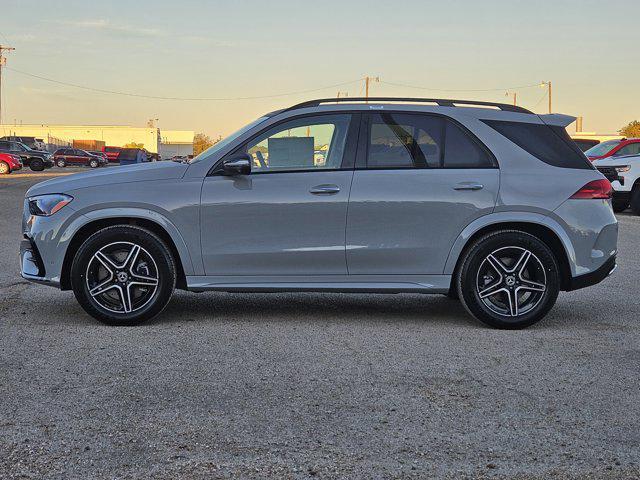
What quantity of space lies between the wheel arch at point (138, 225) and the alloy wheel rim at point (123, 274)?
0.70ft

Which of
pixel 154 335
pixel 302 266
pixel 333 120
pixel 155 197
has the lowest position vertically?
pixel 154 335

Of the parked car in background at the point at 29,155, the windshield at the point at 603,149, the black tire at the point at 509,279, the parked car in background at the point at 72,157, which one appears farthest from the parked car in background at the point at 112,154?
the black tire at the point at 509,279

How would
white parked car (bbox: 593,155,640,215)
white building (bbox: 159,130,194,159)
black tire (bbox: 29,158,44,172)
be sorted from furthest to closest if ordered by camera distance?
white building (bbox: 159,130,194,159) < black tire (bbox: 29,158,44,172) < white parked car (bbox: 593,155,640,215)

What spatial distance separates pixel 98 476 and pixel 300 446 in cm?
90

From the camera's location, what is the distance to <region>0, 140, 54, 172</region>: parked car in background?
169 ft

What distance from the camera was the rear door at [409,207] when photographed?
6.82m

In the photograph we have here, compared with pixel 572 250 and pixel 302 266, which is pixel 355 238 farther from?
pixel 572 250

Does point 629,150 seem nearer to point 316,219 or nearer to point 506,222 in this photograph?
point 506,222

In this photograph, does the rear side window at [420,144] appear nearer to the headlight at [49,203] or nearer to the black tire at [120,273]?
the black tire at [120,273]

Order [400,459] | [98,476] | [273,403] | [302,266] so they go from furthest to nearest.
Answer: [302,266], [273,403], [400,459], [98,476]

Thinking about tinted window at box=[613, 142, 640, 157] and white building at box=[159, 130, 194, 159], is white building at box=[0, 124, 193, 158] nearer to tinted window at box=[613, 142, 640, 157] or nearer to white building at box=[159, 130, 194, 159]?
white building at box=[159, 130, 194, 159]

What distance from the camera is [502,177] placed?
6.93 m

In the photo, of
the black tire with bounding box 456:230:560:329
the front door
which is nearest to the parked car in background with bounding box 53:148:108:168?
the front door

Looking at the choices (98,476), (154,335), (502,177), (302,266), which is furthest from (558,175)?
(98,476)
